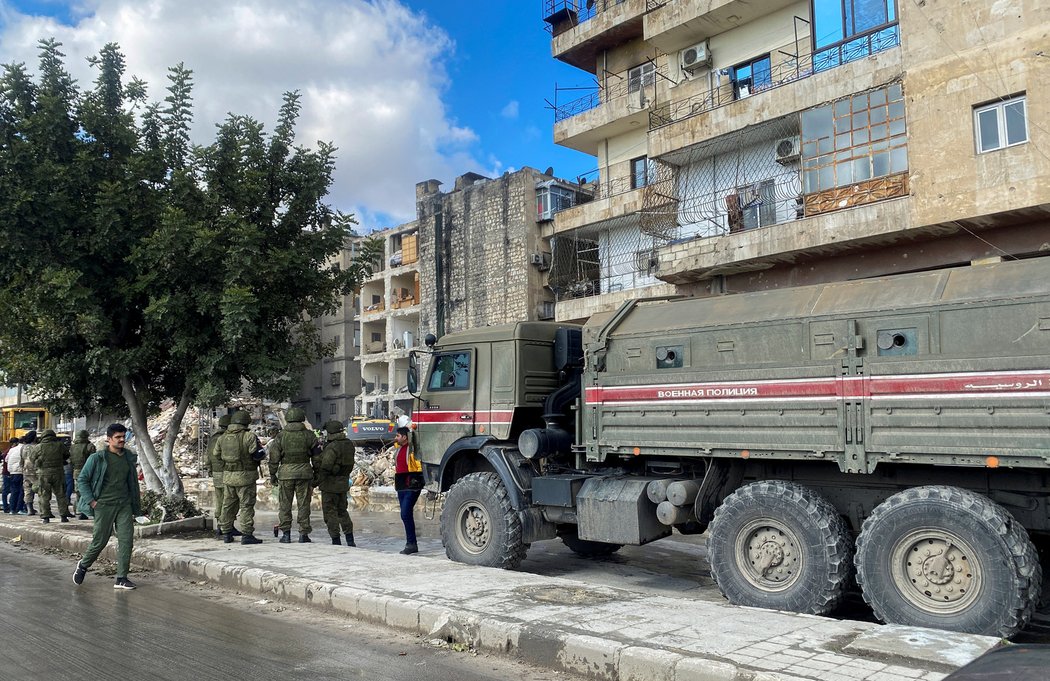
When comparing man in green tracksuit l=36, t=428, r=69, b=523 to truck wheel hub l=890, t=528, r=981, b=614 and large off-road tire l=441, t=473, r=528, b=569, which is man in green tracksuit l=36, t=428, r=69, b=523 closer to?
large off-road tire l=441, t=473, r=528, b=569

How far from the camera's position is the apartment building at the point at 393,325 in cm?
4069

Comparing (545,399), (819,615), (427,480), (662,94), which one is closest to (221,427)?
(427,480)

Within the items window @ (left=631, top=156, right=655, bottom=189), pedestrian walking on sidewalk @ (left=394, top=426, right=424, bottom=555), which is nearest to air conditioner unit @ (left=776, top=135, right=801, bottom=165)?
window @ (left=631, top=156, right=655, bottom=189)

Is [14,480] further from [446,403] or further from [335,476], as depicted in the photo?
[446,403]

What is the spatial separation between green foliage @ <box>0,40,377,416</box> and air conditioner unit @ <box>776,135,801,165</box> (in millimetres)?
10471

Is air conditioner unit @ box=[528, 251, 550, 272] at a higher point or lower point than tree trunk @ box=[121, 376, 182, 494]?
higher

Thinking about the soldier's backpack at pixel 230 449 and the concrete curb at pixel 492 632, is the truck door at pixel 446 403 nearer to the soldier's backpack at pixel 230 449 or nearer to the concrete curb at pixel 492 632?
the soldier's backpack at pixel 230 449

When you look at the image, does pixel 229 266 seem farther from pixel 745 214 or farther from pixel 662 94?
pixel 662 94

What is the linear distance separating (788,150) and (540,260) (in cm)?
1503

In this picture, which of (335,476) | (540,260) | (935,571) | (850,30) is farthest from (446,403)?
(540,260)

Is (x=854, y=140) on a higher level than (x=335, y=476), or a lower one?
higher

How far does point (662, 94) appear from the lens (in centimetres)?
2223

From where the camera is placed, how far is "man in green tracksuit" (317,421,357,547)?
1089cm

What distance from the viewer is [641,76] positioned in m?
23.7
